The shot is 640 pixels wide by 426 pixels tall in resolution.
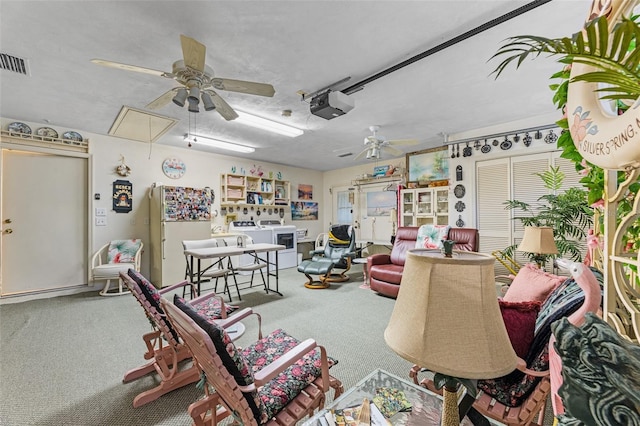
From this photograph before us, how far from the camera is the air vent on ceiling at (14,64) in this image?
7.57ft

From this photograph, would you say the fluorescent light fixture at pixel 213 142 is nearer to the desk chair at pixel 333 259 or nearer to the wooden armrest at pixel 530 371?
the desk chair at pixel 333 259

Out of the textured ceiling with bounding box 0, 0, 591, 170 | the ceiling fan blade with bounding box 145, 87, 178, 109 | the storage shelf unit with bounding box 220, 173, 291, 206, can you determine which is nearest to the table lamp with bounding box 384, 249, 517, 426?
the textured ceiling with bounding box 0, 0, 591, 170

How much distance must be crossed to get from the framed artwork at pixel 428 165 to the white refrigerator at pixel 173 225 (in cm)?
438

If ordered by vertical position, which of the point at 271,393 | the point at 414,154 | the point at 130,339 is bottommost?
the point at 130,339

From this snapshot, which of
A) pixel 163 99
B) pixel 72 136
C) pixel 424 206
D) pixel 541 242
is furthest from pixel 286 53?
pixel 424 206

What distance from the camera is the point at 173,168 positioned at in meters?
5.28

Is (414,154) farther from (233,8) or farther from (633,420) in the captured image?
(633,420)

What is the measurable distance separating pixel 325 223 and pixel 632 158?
7.55 m

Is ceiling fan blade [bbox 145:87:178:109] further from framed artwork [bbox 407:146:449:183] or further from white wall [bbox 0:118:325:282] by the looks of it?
framed artwork [bbox 407:146:449:183]

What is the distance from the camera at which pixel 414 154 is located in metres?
5.78

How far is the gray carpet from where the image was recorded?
171 cm

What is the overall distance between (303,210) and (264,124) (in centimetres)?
412

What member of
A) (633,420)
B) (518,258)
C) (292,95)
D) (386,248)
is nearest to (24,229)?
(292,95)

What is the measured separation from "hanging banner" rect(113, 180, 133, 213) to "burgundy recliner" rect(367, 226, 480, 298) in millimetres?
4436
